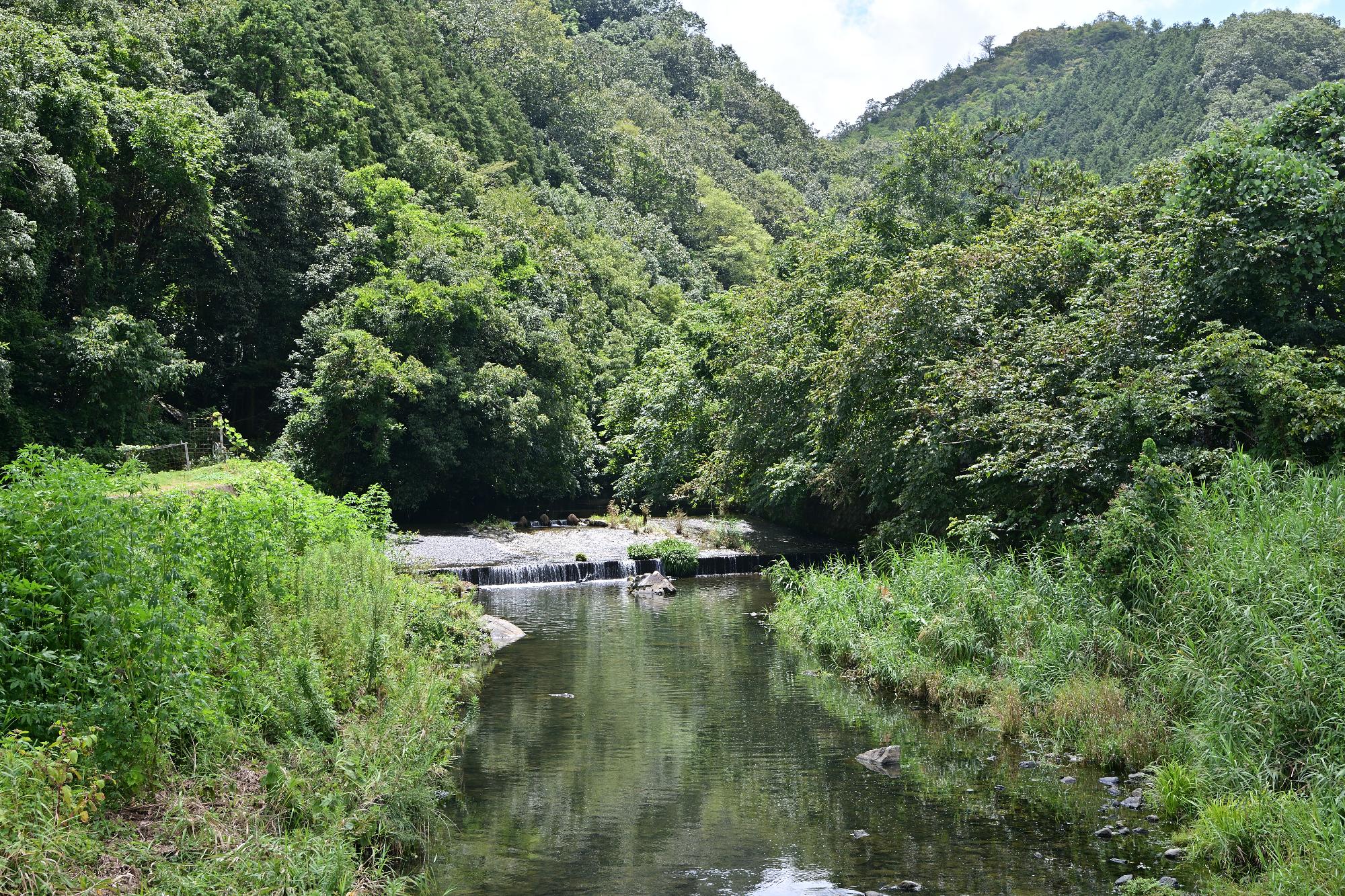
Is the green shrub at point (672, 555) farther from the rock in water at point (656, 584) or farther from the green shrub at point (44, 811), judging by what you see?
the green shrub at point (44, 811)

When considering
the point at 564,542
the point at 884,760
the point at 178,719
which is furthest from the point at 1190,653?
the point at 564,542

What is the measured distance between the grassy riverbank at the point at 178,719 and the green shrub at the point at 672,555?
20.2 meters

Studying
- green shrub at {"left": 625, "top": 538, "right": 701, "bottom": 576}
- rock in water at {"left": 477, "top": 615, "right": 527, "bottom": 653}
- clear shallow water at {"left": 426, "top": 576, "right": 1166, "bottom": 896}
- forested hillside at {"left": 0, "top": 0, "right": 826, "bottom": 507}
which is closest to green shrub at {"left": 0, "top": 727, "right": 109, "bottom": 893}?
clear shallow water at {"left": 426, "top": 576, "right": 1166, "bottom": 896}

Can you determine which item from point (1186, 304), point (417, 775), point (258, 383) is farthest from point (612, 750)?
point (258, 383)

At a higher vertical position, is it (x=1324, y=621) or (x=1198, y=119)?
(x=1198, y=119)

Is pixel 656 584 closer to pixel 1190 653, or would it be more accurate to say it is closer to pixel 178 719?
pixel 1190 653

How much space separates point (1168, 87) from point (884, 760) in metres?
103

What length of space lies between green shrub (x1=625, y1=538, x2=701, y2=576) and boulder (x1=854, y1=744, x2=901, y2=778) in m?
19.6

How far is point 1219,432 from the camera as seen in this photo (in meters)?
13.9

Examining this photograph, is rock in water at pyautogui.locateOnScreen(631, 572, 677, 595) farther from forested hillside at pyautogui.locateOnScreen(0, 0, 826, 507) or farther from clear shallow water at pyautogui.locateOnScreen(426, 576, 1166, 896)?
forested hillside at pyautogui.locateOnScreen(0, 0, 826, 507)

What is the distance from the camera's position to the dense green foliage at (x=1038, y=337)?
1312cm

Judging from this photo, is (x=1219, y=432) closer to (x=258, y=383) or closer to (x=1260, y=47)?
(x=258, y=383)

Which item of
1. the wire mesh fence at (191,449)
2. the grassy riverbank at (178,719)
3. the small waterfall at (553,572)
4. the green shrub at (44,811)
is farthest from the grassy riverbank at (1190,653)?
the wire mesh fence at (191,449)

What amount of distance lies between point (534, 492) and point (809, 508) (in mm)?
12879
